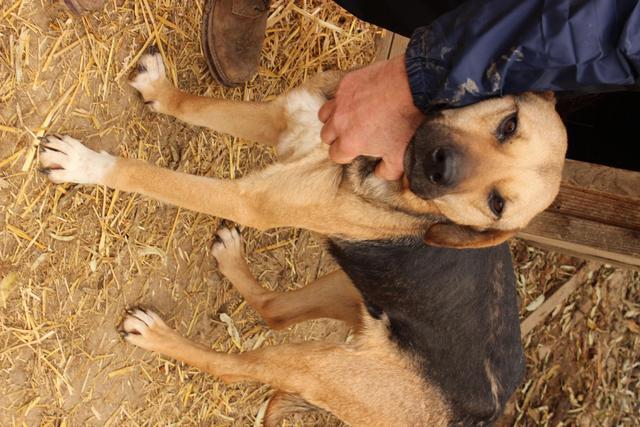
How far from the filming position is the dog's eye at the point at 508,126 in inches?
127

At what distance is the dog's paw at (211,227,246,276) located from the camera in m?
5.20

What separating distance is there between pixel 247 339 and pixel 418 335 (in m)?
1.89

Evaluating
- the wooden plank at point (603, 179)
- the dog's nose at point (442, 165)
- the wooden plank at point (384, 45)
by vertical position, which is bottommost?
the wooden plank at point (603, 179)

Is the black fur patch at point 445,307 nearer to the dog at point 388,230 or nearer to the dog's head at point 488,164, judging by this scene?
the dog at point 388,230

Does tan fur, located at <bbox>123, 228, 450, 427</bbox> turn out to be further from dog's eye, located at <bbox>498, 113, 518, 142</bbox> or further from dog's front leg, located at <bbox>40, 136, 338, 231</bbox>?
dog's eye, located at <bbox>498, 113, 518, 142</bbox>

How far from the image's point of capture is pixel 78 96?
401 cm

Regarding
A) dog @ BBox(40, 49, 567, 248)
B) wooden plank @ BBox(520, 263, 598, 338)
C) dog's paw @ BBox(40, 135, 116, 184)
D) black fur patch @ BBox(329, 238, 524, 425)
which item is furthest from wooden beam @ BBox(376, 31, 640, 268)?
dog's paw @ BBox(40, 135, 116, 184)

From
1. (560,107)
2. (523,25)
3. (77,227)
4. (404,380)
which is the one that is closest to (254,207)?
(77,227)

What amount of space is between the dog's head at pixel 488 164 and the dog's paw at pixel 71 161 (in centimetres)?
185

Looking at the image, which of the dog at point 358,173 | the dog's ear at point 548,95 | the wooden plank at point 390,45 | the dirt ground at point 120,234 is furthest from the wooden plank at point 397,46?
the dog's ear at point 548,95

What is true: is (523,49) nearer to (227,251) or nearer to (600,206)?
(600,206)

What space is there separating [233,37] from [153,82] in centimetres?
77

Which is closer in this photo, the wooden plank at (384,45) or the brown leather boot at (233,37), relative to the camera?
the brown leather boot at (233,37)

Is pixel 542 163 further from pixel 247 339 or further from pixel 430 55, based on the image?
pixel 247 339
